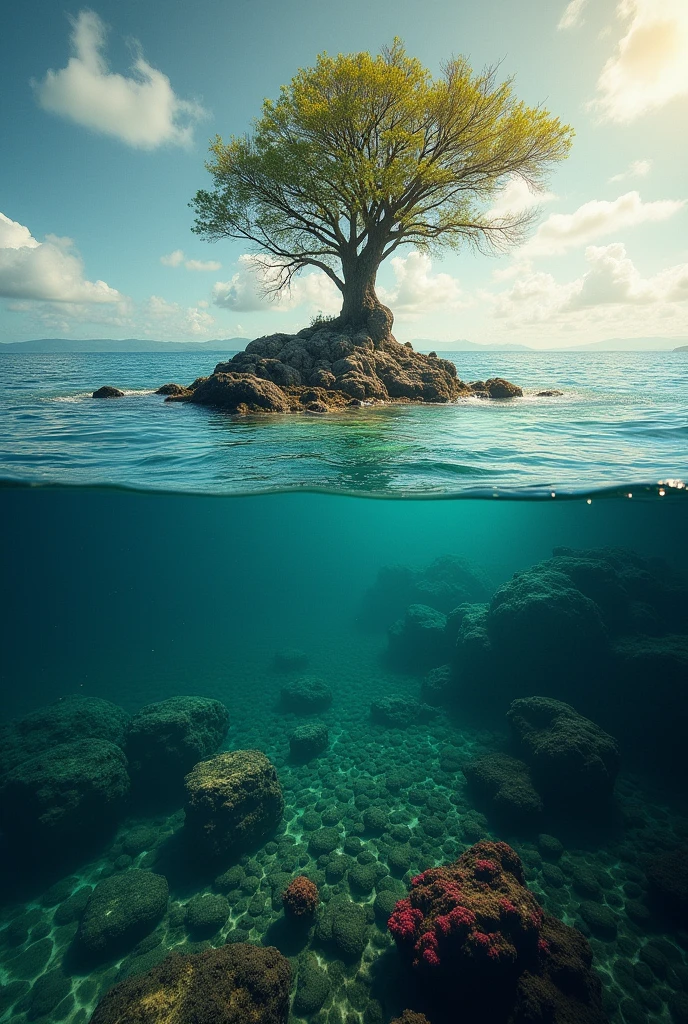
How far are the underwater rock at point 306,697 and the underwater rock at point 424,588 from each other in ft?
32.0

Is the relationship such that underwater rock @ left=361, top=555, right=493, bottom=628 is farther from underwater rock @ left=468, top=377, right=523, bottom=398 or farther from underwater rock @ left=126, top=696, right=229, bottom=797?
underwater rock @ left=126, top=696, right=229, bottom=797

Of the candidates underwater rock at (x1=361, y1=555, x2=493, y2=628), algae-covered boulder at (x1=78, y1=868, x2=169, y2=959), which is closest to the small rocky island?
underwater rock at (x1=361, y1=555, x2=493, y2=628)

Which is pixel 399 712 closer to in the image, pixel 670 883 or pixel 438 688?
pixel 438 688

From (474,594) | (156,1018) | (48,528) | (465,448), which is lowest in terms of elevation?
(474,594)

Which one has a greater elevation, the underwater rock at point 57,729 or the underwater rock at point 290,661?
the underwater rock at point 57,729

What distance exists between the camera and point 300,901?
6402mm

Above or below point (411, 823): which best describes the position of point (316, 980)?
above

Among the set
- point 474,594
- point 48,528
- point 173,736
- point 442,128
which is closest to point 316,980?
point 173,736

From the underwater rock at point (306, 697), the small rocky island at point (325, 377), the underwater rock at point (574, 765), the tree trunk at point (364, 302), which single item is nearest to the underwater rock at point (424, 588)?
the underwater rock at point (306, 697)

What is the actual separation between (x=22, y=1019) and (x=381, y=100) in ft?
78.2

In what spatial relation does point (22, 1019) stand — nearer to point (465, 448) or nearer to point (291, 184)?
point (465, 448)

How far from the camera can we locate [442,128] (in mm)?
14617

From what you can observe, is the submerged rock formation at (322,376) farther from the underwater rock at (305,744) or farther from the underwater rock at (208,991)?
the underwater rock at (208,991)

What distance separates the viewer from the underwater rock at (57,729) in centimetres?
984
